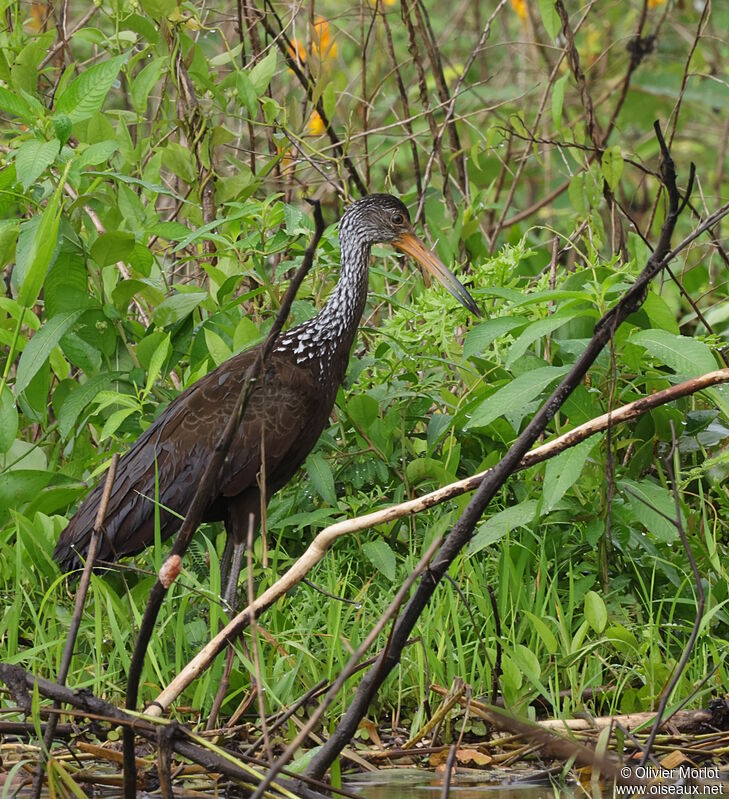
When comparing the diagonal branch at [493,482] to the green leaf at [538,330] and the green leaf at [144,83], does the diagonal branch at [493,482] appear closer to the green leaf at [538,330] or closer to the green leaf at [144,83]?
the green leaf at [538,330]

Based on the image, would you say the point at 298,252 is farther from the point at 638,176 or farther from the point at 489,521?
the point at 638,176

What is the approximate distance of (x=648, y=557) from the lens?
12.1 feet

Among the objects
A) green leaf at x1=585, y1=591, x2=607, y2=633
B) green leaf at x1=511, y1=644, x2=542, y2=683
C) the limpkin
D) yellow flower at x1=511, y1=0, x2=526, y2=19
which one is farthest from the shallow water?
yellow flower at x1=511, y1=0, x2=526, y2=19

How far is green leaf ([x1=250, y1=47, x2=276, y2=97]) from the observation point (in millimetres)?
4449

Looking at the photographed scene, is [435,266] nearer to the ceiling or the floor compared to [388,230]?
nearer to the floor

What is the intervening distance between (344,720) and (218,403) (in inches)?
68.5

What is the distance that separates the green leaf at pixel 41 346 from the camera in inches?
148

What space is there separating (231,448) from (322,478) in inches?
13.1

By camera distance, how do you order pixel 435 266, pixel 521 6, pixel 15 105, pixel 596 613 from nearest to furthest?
1. pixel 596 613
2. pixel 15 105
3. pixel 435 266
4. pixel 521 6

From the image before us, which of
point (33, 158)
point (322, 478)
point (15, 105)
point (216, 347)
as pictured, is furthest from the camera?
point (216, 347)

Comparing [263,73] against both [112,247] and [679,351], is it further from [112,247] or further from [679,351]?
[679,351]

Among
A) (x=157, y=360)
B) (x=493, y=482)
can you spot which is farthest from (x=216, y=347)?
(x=493, y=482)

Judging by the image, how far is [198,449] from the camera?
12.8 feet

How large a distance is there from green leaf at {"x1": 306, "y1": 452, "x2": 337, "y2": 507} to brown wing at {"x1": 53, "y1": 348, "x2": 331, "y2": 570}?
8cm
